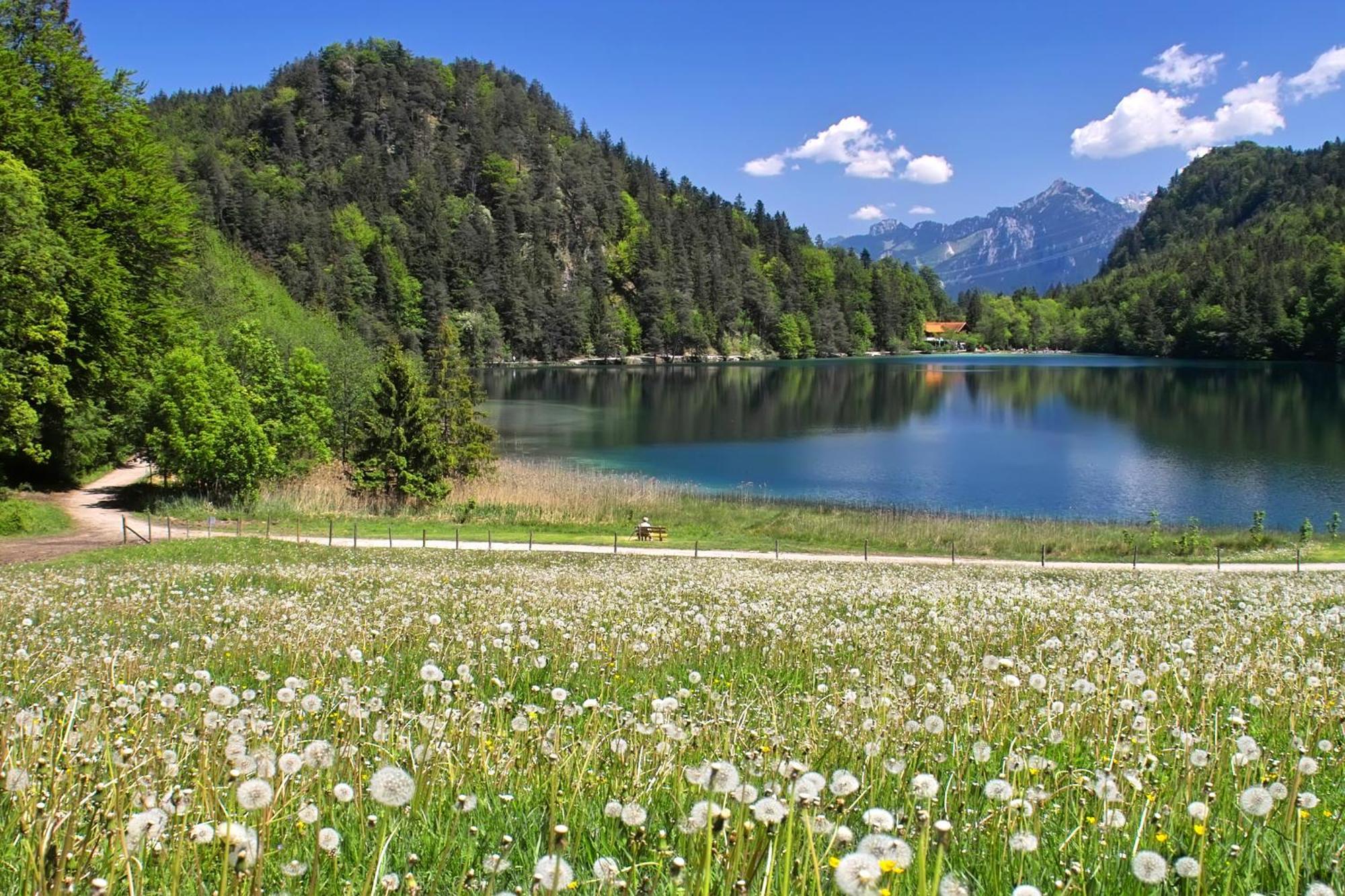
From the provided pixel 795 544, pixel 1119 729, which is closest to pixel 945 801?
pixel 1119 729

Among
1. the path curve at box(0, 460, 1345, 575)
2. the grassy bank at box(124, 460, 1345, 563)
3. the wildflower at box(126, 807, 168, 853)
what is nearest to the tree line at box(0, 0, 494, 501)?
the grassy bank at box(124, 460, 1345, 563)

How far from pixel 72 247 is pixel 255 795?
44.9 metres

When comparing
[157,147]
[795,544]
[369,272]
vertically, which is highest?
[369,272]

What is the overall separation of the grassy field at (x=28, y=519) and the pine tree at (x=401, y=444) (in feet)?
45.0

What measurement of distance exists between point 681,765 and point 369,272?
18771 cm

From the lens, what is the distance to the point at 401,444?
4681cm

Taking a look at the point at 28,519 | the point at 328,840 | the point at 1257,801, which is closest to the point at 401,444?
the point at 28,519

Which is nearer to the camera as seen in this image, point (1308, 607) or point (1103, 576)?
point (1308, 607)

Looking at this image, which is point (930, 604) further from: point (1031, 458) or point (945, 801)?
point (1031, 458)

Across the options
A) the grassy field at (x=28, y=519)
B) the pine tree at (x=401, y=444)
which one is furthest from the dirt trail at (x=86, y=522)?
the pine tree at (x=401, y=444)

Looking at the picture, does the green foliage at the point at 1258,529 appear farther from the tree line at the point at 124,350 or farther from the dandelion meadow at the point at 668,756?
the tree line at the point at 124,350

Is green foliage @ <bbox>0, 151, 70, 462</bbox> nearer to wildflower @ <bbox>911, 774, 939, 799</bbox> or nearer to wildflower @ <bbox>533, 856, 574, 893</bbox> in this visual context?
wildflower @ <bbox>533, 856, 574, 893</bbox>

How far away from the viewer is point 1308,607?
13805mm

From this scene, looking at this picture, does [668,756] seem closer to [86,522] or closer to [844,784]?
[844,784]
